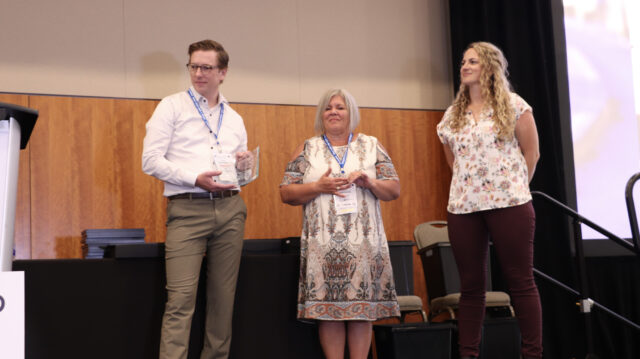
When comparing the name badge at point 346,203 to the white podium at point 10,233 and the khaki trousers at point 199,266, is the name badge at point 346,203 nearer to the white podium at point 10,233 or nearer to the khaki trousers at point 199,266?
the khaki trousers at point 199,266

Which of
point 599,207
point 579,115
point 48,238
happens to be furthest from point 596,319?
point 48,238

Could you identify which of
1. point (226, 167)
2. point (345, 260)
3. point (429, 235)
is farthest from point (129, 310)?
point (429, 235)

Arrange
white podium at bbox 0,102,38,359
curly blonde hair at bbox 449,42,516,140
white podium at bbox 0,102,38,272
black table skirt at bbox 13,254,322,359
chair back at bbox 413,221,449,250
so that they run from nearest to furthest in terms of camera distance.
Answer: white podium at bbox 0,102,38,359
white podium at bbox 0,102,38,272
curly blonde hair at bbox 449,42,516,140
black table skirt at bbox 13,254,322,359
chair back at bbox 413,221,449,250

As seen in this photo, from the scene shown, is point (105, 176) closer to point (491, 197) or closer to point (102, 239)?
point (102, 239)

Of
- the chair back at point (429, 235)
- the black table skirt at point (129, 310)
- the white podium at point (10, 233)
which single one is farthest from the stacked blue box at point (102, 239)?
the chair back at point (429, 235)

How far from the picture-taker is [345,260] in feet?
10.3

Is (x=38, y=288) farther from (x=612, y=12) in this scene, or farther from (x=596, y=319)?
(x=612, y=12)

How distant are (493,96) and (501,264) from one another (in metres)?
0.79

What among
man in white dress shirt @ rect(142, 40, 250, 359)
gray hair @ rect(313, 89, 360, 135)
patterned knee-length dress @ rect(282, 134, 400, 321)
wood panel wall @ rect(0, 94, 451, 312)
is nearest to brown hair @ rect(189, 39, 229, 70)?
man in white dress shirt @ rect(142, 40, 250, 359)

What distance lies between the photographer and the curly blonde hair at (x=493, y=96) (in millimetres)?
2893

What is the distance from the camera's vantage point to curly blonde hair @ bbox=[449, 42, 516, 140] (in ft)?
9.49

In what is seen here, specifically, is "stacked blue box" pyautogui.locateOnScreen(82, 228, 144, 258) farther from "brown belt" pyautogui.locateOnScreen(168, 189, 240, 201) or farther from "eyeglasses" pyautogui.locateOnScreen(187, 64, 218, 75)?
"eyeglasses" pyautogui.locateOnScreen(187, 64, 218, 75)

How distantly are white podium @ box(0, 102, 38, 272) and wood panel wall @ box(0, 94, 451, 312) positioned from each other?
278 cm

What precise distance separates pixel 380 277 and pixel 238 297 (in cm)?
77
